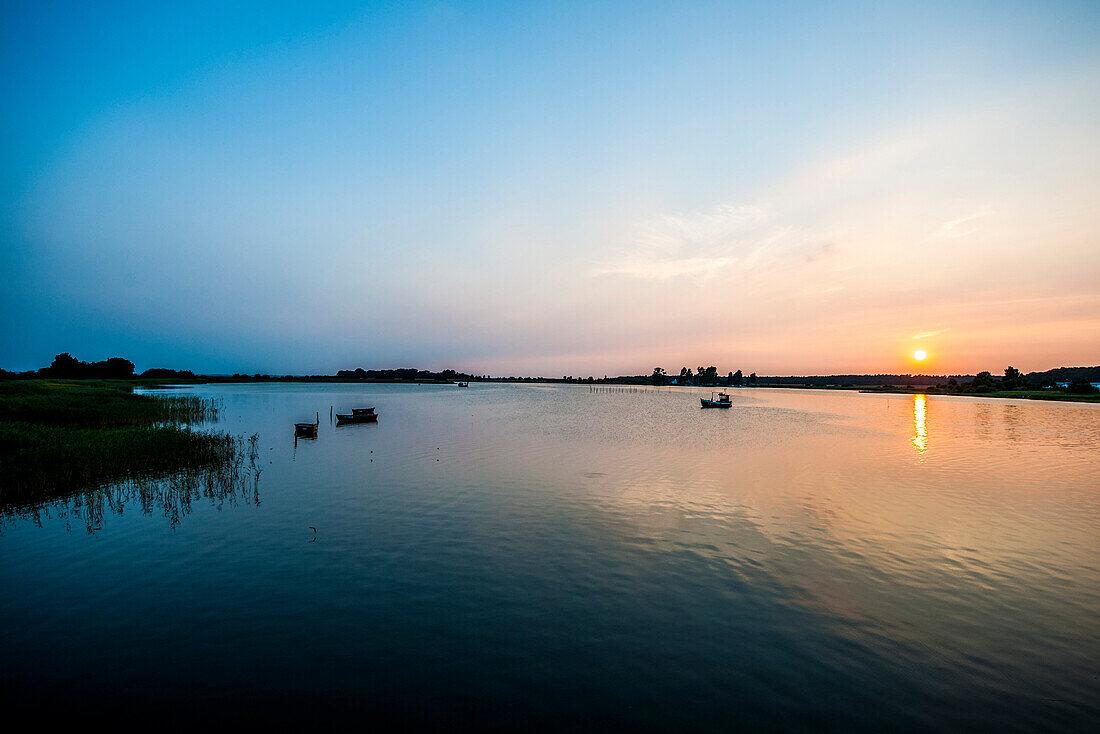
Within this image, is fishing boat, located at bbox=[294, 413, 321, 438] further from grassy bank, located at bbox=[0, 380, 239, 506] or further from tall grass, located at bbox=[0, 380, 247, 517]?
grassy bank, located at bbox=[0, 380, 239, 506]

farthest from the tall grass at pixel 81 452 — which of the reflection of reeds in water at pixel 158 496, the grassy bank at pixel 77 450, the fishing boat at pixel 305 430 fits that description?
the fishing boat at pixel 305 430

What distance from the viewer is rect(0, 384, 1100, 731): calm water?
9109mm

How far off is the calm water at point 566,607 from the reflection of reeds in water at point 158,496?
0.97 ft

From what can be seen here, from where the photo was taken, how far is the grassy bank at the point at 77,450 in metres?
23.1

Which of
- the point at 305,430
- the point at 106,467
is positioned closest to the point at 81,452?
the point at 106,467

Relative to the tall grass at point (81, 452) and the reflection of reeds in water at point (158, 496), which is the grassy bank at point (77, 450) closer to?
the tall grass at point (81, 452)

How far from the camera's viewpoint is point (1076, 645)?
11.2m

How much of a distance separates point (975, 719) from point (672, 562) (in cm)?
834

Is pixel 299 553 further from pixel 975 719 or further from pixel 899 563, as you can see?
pixel 899 563

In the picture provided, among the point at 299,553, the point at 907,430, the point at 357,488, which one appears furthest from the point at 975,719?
the point at 907,430

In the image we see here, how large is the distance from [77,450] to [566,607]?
3098 cm

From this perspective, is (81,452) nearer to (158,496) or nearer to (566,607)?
(158,496)

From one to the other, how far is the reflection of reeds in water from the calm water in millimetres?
296

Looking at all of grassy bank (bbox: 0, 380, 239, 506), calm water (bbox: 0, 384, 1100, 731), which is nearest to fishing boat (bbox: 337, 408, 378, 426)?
grassy bank (bbox: 0, 380, 239, 506)
